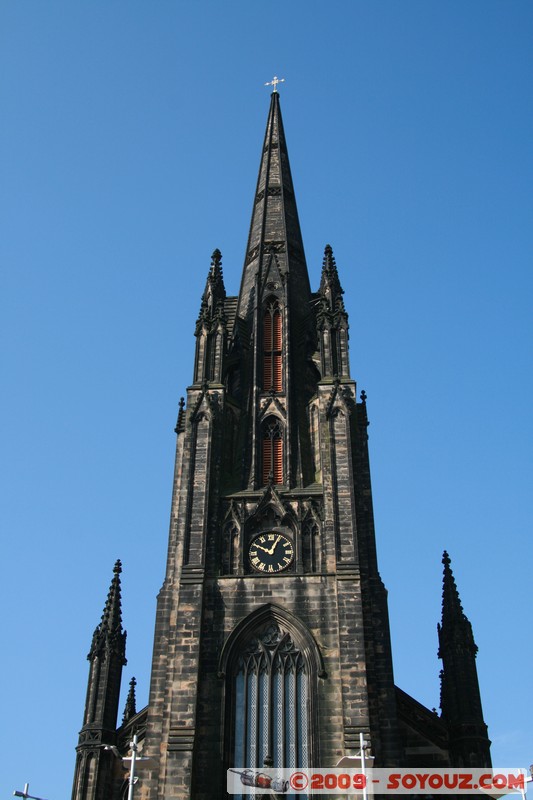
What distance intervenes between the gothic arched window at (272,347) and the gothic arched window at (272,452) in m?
1.91

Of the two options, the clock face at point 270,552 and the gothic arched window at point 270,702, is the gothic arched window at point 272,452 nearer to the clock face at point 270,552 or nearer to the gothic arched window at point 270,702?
the clock face at point 270,552

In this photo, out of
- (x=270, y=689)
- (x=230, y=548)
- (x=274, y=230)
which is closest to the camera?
(x=270, y=689)

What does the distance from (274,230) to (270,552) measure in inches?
762

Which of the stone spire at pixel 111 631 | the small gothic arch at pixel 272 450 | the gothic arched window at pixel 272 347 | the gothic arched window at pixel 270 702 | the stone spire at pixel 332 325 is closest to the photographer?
the gothic arched window at pixel 270 702

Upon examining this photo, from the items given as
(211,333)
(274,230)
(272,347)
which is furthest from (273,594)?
(274,230)

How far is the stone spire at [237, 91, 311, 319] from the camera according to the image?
45.1 meters

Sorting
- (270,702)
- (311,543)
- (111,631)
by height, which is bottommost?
(270,702)

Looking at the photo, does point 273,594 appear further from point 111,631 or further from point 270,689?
point 111,631

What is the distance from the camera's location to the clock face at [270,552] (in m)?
33.4

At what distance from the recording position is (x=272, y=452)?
37.7 metres
